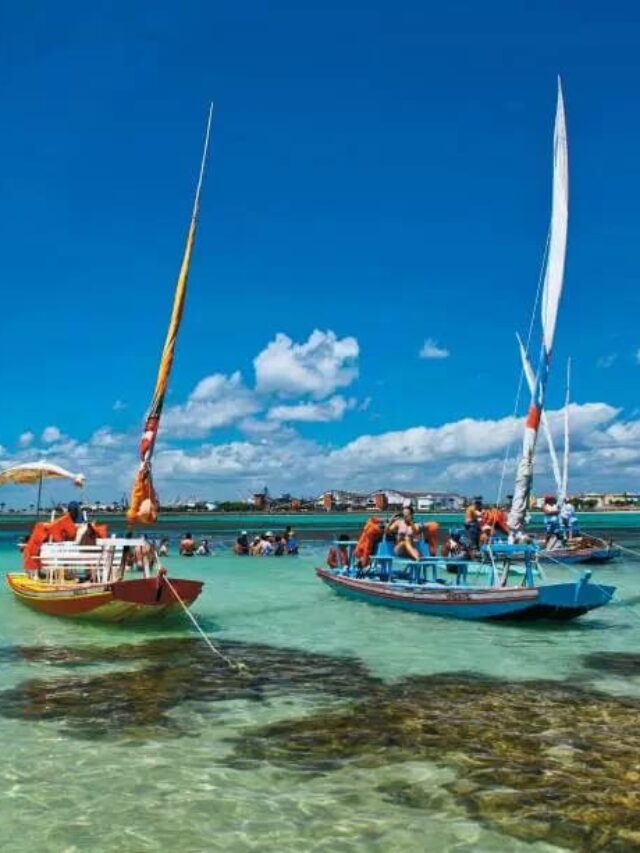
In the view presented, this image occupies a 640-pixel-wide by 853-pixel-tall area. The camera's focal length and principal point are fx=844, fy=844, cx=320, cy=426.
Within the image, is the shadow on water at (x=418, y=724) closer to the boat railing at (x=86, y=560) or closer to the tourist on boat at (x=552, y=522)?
the boat railing at (x=86, y=560)

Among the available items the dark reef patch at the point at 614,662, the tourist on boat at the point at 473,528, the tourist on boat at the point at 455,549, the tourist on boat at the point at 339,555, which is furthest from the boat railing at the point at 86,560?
the tourist on boat at the point at 473,528

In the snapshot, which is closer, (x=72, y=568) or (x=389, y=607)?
(x=72, y=568)

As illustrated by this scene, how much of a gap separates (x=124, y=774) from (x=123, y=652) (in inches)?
291

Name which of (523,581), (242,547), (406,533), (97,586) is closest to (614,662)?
(523,581)

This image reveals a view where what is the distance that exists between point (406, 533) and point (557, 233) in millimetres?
9585

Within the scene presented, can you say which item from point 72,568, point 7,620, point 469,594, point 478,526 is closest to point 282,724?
point 469,594

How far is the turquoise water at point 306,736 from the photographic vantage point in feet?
25.6

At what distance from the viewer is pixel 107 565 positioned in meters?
19.5

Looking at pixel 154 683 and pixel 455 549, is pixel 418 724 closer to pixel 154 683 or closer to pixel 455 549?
pixel 154 683

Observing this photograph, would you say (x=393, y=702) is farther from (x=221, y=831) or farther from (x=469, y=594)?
(x=469, y=594)

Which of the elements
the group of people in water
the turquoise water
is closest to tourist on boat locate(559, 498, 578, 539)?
the group of people in water

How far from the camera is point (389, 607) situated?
22.0 m

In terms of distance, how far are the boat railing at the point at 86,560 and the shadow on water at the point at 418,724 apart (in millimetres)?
3331

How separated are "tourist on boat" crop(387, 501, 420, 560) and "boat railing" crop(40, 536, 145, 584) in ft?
25.8
